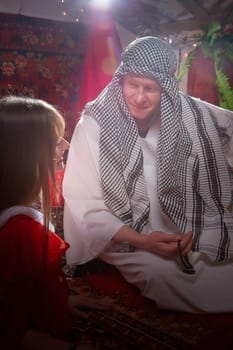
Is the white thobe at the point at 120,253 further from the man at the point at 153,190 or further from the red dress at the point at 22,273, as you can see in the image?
the red dress at the point at 22,273

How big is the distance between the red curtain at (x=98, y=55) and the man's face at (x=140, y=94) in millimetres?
730

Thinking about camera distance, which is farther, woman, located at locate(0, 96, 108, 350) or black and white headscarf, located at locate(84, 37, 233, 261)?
black and white headscarf, located at locate(84, 37, 233, 261)

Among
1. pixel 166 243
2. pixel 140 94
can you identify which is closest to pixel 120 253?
pixel 166 243

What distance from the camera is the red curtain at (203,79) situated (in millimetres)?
2859

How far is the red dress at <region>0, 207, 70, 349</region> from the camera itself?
1.18 m

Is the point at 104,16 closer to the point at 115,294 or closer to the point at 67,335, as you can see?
the point at 115,294

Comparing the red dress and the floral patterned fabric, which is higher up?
the floral patterned fabric

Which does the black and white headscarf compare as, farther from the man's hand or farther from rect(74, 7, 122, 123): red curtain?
rect(74, 7, 122, 123): red curtain

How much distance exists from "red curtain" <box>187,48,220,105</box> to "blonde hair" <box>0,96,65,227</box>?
177cm

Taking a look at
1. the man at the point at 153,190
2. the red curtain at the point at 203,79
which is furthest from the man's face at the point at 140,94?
the red curtain at the point at 203,79

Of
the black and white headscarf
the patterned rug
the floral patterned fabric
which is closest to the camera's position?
the patterned rug

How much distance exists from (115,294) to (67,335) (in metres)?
0.68

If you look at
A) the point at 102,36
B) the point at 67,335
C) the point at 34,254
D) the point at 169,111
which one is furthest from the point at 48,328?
the point at 102,36

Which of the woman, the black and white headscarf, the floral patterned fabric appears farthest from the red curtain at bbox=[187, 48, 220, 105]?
the woman
